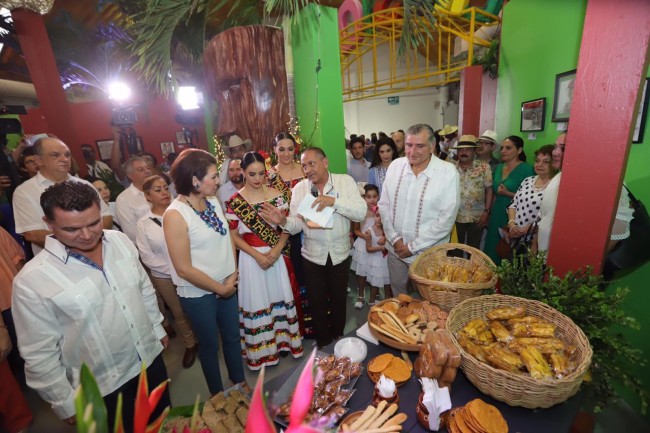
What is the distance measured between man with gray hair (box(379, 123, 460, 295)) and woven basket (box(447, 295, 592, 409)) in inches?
37.8

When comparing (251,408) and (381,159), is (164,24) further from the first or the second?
(251,408)

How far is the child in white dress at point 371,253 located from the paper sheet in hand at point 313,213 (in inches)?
40.8

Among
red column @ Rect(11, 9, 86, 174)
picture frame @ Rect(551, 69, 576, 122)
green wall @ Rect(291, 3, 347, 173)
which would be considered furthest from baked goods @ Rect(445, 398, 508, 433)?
red column @ Rect(11, 9, 86, 174)

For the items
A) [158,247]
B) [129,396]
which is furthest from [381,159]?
[129,396]

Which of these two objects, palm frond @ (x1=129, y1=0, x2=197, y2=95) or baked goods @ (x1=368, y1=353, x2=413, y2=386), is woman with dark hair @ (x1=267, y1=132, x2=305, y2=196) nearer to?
baked goods @ (x1=368, y1=353, x2=413, y2=386)

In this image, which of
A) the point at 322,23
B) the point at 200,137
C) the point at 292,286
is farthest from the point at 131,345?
the point at 200,137

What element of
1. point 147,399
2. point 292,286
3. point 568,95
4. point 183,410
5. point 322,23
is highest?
point 322,23

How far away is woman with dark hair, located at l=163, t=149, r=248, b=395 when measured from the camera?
1.81m

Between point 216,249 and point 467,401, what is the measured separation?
5.07 feet

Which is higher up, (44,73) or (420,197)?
(44,73)

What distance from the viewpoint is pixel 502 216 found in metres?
3.73

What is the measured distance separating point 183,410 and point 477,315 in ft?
4.81

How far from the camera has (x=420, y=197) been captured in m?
2.43

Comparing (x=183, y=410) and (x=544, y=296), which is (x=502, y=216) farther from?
(x=183, y=410)
